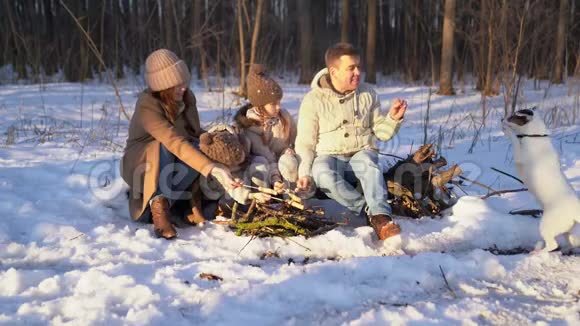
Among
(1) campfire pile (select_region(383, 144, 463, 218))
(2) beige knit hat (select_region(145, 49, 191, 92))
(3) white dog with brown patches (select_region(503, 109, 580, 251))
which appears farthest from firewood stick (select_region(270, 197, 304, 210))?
(3) white dog with brown patches (select_region(503, 109, 580, 251))

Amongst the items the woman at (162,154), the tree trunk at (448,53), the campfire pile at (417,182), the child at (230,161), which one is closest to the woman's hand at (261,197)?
the child at (230,161)

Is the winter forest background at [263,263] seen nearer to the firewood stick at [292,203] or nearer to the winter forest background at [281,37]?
the firewood stick at [292,203]

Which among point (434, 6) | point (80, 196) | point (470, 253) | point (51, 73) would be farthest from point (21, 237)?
point (434, 6)

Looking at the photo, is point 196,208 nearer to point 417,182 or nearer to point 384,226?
point 384,226

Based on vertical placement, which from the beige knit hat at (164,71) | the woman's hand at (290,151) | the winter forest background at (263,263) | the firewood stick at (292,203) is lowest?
the winter forest background at (263,263)

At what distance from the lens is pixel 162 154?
9.47ft

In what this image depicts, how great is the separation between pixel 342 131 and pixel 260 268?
3.42 feet

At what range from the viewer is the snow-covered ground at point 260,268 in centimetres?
186

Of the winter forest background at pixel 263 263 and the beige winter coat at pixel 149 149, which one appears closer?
the winter forest background at pixel 263 263

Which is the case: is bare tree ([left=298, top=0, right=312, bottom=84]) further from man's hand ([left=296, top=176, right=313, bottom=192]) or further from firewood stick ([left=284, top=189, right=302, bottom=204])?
firewood stick ([left=284, top=189, right=302, bottom=204])

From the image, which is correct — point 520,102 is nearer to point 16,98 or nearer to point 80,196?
point 80,196

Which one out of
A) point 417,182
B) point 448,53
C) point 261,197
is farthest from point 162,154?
point 448,53

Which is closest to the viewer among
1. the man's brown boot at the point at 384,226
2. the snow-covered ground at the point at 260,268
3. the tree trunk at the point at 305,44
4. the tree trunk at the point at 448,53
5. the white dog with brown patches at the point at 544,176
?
the snow-covered ground at the point at 260,268

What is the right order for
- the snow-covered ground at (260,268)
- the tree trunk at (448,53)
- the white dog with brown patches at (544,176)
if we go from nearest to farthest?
the snow-covered ground at (260,268)
the white dog with brown patches at (544,176)
the tree trunk at (448,53)
